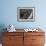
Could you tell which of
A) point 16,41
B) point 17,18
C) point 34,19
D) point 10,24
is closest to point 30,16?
point 34,19

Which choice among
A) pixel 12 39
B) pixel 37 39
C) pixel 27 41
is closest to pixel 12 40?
pixel 12 39

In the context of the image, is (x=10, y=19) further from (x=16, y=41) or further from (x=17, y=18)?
(x=16, y=41)

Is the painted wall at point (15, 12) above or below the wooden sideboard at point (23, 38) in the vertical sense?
above

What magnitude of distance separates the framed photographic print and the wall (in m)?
0.10

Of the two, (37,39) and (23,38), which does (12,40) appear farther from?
(37,39)

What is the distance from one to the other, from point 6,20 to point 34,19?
892 mm

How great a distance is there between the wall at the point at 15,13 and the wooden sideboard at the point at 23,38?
551 mm

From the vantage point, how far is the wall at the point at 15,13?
4277 millimetres

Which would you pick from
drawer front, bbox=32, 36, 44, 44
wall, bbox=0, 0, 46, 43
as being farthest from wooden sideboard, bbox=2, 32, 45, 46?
wall, bbox=0, 0, 46, 43

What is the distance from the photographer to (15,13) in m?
4.30

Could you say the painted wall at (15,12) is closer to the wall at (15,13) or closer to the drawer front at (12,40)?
the wall at (15,13)

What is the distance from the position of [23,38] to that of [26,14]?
2.84 feet

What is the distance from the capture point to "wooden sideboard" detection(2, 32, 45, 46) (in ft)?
12.6

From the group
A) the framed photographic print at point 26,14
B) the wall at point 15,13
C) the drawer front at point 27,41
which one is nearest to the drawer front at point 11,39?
the drawer front at point 27,41
